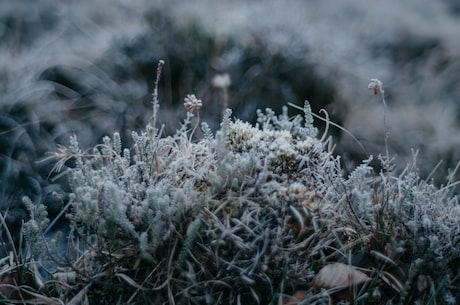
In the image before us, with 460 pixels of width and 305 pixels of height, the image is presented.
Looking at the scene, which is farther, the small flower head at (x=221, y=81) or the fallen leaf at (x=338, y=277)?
the small flower head at (x=221, y=81)

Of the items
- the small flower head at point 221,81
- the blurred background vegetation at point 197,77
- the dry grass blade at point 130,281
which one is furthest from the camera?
the small flower head at point 221,81

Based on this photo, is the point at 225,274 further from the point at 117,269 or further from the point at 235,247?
the point at 117,269

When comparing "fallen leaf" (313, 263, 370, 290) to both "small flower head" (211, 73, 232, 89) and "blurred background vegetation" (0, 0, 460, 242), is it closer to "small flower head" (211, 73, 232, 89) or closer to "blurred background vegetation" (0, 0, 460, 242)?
"blurred background vegetation" (0, 0, 460, 242)

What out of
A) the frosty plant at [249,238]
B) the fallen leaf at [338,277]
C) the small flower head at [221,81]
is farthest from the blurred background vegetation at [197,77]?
the fallen leaf at [338,277]

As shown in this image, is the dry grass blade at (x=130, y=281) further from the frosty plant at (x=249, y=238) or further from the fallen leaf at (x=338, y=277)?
the fallen leaf at (x=338, y=277)

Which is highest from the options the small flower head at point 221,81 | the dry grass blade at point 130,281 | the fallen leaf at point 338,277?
the small flower head at point 221,81

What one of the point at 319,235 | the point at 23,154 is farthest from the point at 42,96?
the point at 319,235

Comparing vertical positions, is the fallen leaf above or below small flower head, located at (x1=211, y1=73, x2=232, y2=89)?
below

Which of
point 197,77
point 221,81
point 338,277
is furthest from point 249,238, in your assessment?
point 197,77

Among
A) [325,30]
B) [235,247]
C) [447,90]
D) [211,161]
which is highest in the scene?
[325,30]

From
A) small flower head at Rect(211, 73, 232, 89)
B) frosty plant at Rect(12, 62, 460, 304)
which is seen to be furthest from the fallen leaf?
small flower head at Rect(211, 73, 232, 89)

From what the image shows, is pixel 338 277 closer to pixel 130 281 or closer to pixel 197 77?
pixel 130 281
